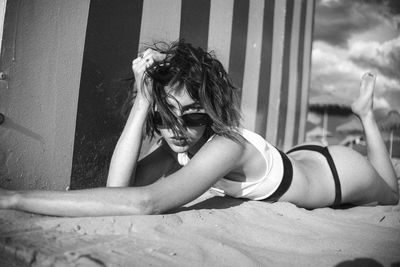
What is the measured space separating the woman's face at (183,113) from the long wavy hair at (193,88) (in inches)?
0.7

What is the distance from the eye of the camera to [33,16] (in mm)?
1620

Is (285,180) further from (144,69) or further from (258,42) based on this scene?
(258,42)

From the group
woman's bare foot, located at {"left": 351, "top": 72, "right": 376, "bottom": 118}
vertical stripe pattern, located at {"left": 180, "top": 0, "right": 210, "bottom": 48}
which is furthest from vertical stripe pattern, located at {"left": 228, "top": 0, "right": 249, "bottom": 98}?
woman's bare foot, located at {"left": 351, "top": 72, "right": 376, "bottom": 118}

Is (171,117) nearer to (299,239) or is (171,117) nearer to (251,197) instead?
(251,197)

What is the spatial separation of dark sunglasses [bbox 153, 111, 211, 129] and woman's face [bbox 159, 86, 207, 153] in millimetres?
23

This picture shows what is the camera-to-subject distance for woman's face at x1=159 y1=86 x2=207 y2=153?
159 centimetres

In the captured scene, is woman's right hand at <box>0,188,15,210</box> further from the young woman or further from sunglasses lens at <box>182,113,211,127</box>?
sunglasses lens at <box>182,113,211,127</box>

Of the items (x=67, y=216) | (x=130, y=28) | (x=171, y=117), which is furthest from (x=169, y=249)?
(x=130, y=28)

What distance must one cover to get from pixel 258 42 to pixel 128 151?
2.65m

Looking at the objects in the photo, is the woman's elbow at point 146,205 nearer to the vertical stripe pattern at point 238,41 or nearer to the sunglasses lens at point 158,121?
the sunglasses lens at point 158,121

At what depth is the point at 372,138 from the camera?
2.57 m

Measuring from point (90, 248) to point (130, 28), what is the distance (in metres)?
1.72

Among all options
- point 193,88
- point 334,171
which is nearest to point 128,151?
point 193,88

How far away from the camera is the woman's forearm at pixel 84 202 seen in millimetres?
1144
